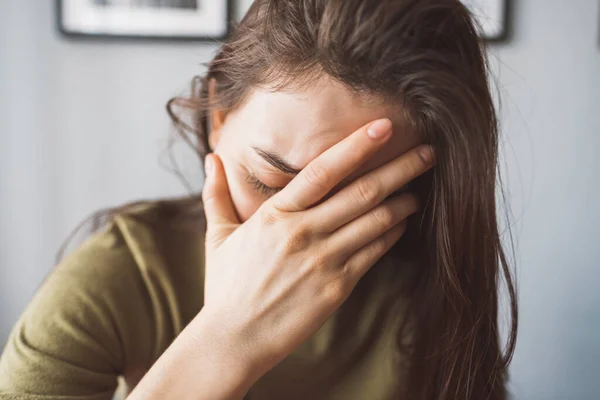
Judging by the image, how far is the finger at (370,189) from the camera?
2.29 ft

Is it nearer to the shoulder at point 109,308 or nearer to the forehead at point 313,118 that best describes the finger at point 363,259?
the forehead at point 313,118

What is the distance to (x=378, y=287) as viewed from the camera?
994mm

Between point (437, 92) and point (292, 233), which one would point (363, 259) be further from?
point (437, 92)

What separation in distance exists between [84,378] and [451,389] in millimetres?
552

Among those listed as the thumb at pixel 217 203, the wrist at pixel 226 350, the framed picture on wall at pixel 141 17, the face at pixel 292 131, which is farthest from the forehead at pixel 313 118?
the framed picture on wall at pixel 141 17

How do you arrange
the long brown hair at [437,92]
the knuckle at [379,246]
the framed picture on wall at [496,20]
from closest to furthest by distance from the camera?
the long brown hair at [437,92], the knuckle at [379,246], the framed picture on wall at [496,20]

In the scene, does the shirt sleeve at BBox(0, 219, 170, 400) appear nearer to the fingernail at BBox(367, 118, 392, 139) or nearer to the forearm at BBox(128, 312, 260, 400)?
the forearm at BBox(128, 312, 260, 400)

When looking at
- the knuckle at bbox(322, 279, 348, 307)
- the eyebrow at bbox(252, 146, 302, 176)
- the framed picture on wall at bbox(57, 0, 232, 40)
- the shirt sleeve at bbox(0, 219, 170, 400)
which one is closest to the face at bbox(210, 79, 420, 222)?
the eyebrow at bbox(252, 146, 302, 176)

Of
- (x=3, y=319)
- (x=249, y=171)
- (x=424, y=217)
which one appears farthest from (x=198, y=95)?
(x=3, y=319)

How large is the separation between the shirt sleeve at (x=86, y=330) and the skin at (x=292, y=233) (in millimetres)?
126

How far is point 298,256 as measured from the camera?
2.35 feet

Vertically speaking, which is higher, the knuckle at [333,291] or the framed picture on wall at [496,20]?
the framed picture on wall at [496,20]

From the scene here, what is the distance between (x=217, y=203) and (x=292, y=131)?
18 cm

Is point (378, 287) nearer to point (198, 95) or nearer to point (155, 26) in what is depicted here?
point (198, 95)
